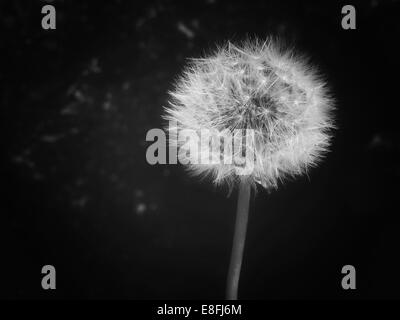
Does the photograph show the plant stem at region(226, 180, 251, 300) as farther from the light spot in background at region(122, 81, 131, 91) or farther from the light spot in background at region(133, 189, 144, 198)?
the light spot in background at region(122, 81, 131, 91)

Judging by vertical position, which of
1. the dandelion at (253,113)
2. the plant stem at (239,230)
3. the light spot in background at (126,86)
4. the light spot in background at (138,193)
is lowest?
the plant stem at (239,230)

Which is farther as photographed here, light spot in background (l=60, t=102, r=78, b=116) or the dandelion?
light spot in background (l=60, t=102, r=78, b=116)

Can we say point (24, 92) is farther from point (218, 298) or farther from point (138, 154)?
point (218, 298)

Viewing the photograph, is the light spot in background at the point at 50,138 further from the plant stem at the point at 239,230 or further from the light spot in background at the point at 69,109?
the plant stem at the point at 239,230

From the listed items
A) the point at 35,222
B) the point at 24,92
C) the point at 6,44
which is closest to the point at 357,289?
the point at 35,222

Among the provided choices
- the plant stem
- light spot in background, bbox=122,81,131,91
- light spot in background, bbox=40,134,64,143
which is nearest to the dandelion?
the plant stem

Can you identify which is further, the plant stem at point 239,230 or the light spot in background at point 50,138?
the light spot in background at point 50,138

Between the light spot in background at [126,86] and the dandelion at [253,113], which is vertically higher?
the light spot in background at [126,86]

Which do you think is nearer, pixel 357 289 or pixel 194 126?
pixel 194 126

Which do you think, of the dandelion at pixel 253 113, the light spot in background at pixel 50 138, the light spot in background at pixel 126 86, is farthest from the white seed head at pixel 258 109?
the light spot in background at pixel 50 138
